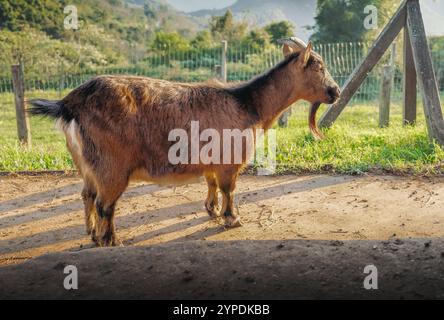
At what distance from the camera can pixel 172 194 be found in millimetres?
5414

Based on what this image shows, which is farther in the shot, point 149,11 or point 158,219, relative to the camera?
point 149,11

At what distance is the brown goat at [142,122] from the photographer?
367cm

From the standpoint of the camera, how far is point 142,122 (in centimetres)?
379

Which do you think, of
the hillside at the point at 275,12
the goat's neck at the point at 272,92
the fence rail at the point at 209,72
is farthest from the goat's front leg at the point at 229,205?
the hillside at the point at 275,12

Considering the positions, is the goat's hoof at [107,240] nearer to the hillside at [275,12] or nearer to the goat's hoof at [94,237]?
the goat's hoof at [94,237]

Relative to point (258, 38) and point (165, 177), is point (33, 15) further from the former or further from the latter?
point (165, 177)

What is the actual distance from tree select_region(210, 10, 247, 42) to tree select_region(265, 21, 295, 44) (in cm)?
131

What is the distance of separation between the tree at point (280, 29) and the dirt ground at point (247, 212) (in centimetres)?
1758

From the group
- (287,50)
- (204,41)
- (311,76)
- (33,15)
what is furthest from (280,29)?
(311,76)

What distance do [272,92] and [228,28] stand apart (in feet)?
64.5

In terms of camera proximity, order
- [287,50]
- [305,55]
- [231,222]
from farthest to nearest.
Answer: [287,50] → [305,55] → [231,222]

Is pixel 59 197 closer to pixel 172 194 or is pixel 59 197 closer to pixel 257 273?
pixel 172 194

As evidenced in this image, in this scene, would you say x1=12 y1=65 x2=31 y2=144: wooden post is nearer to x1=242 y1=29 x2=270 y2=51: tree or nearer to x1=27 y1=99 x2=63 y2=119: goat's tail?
x1=27 y1=99 x2=63 y2=119: goat's tail

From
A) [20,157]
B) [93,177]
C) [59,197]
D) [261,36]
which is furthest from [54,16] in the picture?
[93,177]
